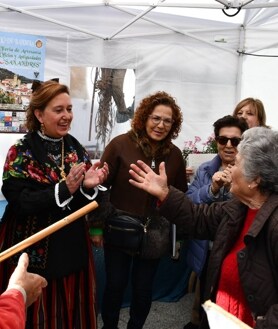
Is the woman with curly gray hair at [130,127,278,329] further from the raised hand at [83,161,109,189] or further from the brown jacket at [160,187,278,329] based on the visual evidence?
the raised hand at [83,161,109,189]

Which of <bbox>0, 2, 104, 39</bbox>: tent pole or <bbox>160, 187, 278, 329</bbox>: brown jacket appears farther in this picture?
<bbox>0, 2, 104, 39</bbox>: tent pole

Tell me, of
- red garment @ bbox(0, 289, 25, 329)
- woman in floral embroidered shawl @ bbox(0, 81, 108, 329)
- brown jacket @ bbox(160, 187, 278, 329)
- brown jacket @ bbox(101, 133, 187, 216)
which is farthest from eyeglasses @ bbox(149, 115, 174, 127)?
red garment @ bbox(0, 289, 25, 329)

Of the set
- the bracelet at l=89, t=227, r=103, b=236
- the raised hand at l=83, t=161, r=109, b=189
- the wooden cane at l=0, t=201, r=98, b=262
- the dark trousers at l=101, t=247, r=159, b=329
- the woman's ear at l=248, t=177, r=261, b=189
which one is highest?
the woman's ear at l=248, t=177, r=261, b=189

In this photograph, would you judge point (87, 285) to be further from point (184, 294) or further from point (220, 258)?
point (184, 294)

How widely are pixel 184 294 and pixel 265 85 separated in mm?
2278

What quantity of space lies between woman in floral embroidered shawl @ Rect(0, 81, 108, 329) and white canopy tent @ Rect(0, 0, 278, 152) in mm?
1627

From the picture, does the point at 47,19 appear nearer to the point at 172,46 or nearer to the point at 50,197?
the point at 172,46

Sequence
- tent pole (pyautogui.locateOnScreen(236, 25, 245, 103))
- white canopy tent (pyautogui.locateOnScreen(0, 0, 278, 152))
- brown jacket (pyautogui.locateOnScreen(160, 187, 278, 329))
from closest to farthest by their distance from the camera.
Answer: brown jacket (pyautogui.locateOnScreen(160, 187, 278, 329))
white canopy tent (pyautogui.locateOnScreen(0, 0, 278, 152))
tent pole (pyautogui.locateOnScreen(236, 25, 245, 103))

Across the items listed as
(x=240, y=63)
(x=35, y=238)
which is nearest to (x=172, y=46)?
(x=240, y=63)

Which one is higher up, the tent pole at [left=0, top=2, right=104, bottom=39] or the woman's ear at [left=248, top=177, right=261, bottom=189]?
the tent pole at [left=0, top=2, right=104, bottom=39]

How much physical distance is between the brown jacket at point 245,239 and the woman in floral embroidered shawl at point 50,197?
467mm

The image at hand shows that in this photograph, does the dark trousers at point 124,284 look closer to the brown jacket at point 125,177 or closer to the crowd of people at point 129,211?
the crowd of people at point 129,211

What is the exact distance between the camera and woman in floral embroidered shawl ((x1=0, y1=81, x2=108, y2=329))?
1.77 metres

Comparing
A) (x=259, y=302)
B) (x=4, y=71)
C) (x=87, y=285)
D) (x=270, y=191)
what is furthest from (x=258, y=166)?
(x=4, y=71)
